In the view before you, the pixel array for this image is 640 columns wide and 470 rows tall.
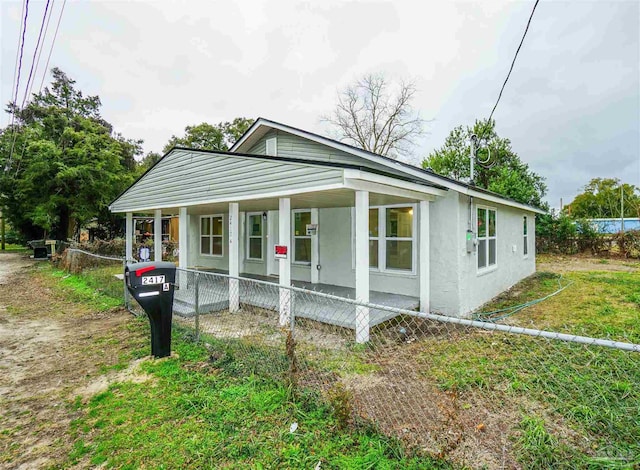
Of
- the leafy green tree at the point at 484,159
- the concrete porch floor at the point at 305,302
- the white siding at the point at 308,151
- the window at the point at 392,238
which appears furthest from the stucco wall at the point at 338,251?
the leafy green tree at the point at 484,159

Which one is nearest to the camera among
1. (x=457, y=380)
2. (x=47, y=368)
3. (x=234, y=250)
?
(x=457, y=380)

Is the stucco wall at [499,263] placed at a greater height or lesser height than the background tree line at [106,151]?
lesser

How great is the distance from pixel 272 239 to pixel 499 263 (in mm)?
6446

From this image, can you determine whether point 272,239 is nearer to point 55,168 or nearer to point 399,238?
point 399,238

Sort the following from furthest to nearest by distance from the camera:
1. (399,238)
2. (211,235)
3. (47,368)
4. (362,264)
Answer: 1. (211,235)
2. (399,238)
3. (362,264)
4. (47,368)

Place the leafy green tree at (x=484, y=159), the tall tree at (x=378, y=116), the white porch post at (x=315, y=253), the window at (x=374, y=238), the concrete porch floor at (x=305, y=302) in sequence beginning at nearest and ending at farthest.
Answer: the concrete porch floor at (x=305, y=302)
the window at (x=374, y=238)
the white porch post at (x=315, y=253)
the leafy green tree at (x=484, y=159)
the tall tree at (x=378, y=116)

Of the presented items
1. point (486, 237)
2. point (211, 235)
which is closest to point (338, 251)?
point (486, 237)

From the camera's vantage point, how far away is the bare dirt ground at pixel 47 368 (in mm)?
2744

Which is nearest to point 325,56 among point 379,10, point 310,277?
point 379,10

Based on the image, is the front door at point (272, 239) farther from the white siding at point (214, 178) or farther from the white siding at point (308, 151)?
the white siding at point (214, 178)

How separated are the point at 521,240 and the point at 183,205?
10969 mm

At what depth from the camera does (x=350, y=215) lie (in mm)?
8000

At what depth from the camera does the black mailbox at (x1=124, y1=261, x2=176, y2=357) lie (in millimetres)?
4168

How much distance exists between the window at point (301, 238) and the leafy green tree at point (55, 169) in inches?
614
